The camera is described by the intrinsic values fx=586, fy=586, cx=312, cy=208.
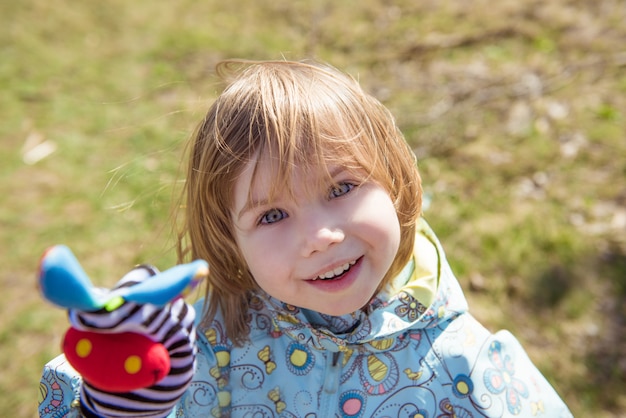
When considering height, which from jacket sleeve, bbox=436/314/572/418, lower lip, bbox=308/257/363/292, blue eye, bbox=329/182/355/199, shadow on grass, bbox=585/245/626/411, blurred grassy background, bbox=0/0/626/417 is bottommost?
shadow on grass, bbox=585/245/626/411

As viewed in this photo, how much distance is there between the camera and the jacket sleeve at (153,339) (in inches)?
39.6

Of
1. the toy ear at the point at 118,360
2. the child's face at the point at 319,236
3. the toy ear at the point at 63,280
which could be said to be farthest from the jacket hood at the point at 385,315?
the toy ear at the point at 63,280

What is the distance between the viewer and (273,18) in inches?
201

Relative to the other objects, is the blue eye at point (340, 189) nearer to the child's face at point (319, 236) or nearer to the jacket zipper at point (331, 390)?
the child's face at point (319, 236)

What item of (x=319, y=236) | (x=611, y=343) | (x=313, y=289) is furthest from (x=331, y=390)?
(x=611, y=343)

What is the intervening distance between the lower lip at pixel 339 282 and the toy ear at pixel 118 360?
396 millimetres

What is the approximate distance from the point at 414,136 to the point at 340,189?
236cm

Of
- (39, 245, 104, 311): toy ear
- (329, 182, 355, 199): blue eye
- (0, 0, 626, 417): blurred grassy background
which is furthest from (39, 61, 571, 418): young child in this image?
(0, 0, 626, 417): blurred grassy background

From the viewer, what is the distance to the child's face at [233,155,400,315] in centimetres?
126

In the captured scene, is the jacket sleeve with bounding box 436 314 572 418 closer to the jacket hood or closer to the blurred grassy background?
the jacket hood

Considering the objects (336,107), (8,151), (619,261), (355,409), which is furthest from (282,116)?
(8,151)

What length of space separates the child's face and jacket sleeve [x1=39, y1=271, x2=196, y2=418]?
0.24 m

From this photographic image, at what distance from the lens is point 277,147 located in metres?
1.28

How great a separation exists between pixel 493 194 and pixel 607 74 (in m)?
1.39
